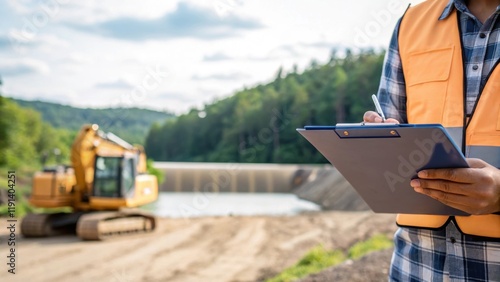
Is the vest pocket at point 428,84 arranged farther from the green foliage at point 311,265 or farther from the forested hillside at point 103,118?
the forested hillside at point 103,118

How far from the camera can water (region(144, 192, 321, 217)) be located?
82.2ft

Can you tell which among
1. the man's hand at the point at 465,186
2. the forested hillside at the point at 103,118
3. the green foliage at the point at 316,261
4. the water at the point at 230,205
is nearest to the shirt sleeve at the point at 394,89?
the man's hand at the point at 465,186

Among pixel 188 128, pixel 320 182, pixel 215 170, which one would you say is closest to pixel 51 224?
pixel 320 182

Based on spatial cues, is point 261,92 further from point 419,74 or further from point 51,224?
point 419,74

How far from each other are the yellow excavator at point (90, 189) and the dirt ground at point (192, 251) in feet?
1.25

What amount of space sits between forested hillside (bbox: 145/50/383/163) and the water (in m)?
12.1

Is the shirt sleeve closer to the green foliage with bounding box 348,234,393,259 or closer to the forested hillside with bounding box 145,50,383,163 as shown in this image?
the green foliage with bounding box 348,234,393,259

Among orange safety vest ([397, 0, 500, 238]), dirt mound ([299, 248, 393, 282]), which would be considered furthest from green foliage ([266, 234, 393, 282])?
orange safety vest ([397, 0, 500, 238])

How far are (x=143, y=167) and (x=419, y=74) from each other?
13306mm

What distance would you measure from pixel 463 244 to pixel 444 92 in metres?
0.44

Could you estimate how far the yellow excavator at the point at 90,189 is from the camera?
12961 mm

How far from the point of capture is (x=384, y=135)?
1425mm

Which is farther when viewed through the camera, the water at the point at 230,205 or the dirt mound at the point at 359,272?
the water at the point at 230,205

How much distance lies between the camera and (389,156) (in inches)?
59.1
